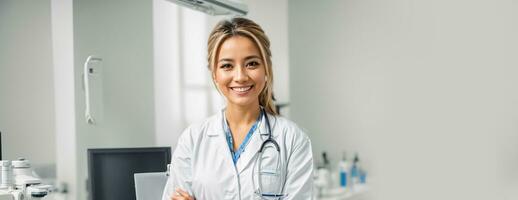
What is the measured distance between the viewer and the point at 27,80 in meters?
2.14

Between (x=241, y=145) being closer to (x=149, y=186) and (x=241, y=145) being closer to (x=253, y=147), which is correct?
(x=253, y=147)

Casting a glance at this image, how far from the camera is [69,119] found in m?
2.21

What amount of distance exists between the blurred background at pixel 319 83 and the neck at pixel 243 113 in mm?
1055

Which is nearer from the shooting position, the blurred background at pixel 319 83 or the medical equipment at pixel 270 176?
the medical equipment at pixel 270 176

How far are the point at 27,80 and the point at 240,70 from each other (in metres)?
1.27

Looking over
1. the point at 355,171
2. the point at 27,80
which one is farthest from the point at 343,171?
the point at 27,80

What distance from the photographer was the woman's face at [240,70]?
1.20 metres

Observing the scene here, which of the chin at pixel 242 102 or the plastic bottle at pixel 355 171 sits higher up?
the chin at pixel 242 102

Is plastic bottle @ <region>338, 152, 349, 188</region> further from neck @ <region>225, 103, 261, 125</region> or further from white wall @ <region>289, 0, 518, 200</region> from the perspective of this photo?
neck @ <region>225, 103, 261, 125</region>

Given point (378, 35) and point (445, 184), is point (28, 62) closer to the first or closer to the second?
point (378, 35)

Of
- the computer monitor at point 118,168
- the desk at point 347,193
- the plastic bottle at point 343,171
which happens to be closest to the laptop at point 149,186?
the computer monitor at point 118,168

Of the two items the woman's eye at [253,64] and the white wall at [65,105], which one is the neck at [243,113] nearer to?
the woman's eye at [253,64]

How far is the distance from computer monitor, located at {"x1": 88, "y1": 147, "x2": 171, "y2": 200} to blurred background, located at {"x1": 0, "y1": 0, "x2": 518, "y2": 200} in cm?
42

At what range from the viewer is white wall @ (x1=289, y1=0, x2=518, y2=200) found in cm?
272
